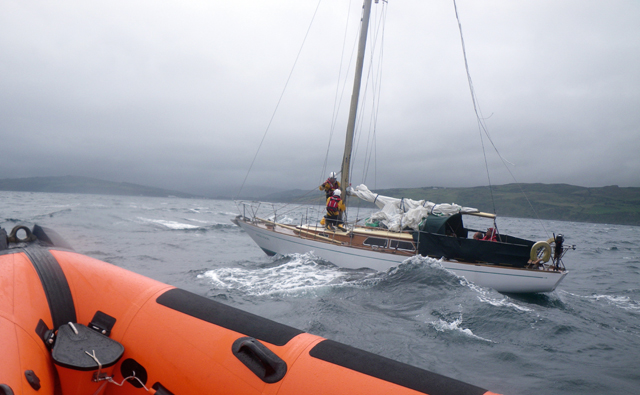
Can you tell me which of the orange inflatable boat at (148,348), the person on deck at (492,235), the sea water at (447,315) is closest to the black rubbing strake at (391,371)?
the orange inflatable boat at (148,348)

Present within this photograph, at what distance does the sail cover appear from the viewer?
10898mm

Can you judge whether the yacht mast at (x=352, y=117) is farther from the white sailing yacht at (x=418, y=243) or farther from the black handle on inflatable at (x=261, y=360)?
the black handle on inflatable at (x=261, y=360)

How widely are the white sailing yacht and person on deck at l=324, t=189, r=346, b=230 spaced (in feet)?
1.03

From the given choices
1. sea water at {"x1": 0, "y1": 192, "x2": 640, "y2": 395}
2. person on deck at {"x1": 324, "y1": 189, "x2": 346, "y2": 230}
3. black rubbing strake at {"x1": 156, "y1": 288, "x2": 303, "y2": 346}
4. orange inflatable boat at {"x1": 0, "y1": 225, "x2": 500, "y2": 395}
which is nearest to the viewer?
orange inflatable boat at {"x1": 0, "y1": 225, "x2": 500, "y2": 395}

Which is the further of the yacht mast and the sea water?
the yacht mast

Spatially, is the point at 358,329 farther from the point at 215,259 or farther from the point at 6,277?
the point at 215,259

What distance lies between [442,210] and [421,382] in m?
9.58

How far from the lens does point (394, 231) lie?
1123 centimetres

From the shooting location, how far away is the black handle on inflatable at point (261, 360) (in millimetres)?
2250

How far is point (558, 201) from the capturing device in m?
130

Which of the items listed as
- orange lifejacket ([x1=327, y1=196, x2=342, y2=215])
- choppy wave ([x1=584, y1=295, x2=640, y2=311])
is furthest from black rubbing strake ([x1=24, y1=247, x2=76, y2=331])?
choppy wave ([x1=584, y1=295, x2=640, y2=311])

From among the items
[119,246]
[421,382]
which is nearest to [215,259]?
[119,246]

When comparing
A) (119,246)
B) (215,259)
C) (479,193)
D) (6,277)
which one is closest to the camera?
(6,277)

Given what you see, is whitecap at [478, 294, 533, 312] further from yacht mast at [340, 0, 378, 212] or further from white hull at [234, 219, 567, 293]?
yacht mast at [340, 0, 378, 212]
